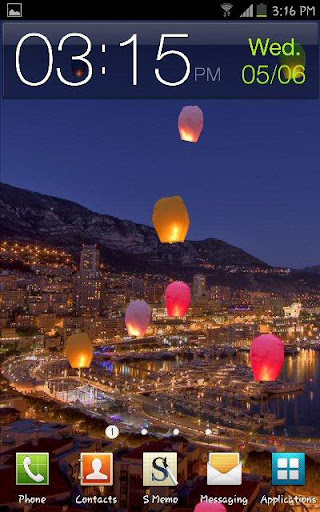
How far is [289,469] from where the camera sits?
1.11m

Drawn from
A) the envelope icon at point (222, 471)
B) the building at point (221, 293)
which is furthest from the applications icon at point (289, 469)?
the building at point (221, 293)

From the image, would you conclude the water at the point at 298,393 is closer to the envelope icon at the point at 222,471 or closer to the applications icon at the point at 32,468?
the envelope icon at the point at 222,471

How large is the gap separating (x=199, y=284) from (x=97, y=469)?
21.0m

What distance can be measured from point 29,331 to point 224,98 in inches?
499

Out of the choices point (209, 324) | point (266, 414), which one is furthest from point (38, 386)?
point (209, 324)

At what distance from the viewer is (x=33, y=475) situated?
43.9 inches

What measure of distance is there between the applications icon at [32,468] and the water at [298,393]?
19.6 feet

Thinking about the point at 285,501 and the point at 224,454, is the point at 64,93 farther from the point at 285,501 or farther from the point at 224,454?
Result: the point at 285,501

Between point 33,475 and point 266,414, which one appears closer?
point 33,475

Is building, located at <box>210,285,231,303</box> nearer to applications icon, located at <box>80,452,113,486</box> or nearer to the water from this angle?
the water

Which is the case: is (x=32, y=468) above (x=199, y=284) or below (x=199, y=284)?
above

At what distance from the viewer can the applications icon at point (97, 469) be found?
1135 millimetres
